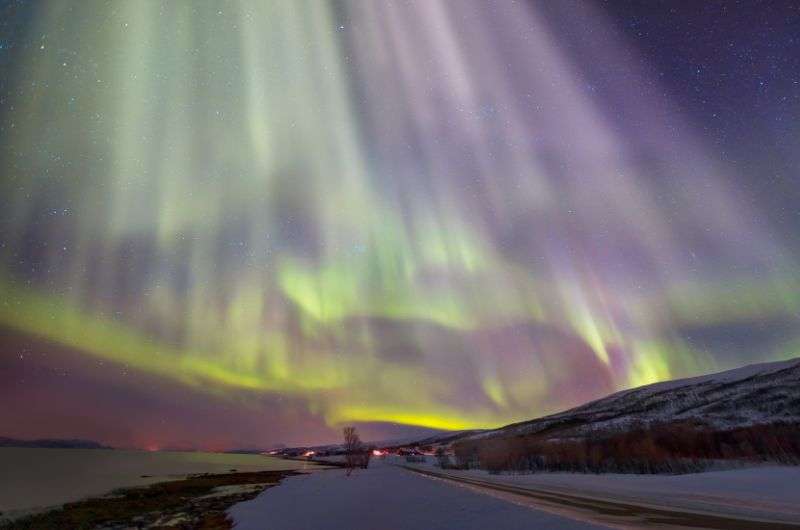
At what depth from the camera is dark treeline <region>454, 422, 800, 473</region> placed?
1665 inches

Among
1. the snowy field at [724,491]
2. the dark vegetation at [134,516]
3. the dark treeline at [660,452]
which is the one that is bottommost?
the dark vegetation at [134,516]

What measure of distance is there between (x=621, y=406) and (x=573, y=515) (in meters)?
200

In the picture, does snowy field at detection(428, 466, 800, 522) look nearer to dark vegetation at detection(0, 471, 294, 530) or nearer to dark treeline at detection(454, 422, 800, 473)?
dark treeline at detection(454, 422, 800, 473)

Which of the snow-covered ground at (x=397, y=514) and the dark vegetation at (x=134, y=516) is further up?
the snow-covered ground at (x=397, y=514)

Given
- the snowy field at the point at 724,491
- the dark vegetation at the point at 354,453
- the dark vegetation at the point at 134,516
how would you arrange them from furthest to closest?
the dark vegetation at the point at 354,453 < the dark vegetation at the point at 134,516 < the snowy field at the point at 724,491

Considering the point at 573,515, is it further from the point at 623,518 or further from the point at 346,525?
the point at 346,525

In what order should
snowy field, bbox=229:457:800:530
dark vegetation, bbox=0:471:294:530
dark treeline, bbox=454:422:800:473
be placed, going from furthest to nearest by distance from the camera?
dark treeline, bbox=454:422:800:473 → dark vegetation, bbox=0:471:294:530 → snowy field, bbox=229:457:800:530

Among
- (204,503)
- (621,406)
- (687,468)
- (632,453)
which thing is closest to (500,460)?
(632,453)

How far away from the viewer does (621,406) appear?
18700 cm

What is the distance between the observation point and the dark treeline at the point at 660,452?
139 feet

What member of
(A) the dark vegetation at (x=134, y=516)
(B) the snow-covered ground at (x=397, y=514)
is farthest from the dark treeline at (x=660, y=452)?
(A) the dark vegetation at (x=134, y=516)

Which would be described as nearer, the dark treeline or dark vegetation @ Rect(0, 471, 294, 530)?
dark vegetation @ Rect(0, 471, 294, 530)

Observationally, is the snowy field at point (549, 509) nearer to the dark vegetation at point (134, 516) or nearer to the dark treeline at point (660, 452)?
the dark vegetation at point (134, 516)

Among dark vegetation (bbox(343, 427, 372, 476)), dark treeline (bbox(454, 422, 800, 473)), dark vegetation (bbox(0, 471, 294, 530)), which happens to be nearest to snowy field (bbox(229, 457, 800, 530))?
dark vegetation (bbox(0, 471, 294, 530))
